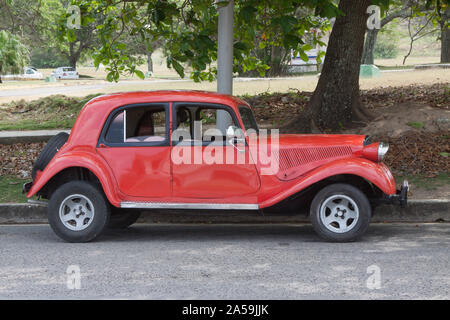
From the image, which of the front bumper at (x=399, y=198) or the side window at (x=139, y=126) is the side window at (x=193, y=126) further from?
the front bumper at (x=399, y=198)

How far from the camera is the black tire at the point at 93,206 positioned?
22.1 ft

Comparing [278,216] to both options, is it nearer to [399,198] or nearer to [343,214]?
[343,214]

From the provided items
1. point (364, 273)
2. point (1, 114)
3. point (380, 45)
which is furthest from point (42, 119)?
point (380, 45)

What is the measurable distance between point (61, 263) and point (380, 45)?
8248 cm

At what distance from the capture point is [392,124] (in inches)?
445

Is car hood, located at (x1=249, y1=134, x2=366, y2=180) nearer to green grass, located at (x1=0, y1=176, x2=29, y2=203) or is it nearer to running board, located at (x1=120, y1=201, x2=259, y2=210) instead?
running board, located at (x1=120, y1=201, x2=259, y2=210)

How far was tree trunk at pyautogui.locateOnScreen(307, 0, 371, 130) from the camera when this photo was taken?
446 inches

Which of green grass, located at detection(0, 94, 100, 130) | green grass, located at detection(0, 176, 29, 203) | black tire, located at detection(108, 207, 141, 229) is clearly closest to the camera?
black tire, located at detection(108, 207, 141, 229)

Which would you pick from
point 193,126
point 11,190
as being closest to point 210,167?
point 193,126

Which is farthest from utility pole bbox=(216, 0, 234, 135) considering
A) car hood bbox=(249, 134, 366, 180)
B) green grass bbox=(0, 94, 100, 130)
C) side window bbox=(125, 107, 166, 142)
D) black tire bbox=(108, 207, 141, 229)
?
green grass bbox=(0, 94, 100, 130)

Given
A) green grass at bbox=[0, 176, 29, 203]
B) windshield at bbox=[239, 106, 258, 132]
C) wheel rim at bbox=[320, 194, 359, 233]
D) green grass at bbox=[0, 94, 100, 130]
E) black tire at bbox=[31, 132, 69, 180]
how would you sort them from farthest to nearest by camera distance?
green grass at bbox=[0, 94, 100, 130] < green grass at bbox=[0, 176, 29, 203] < black tire at bbox=[31, 132, 69, 180] < windshield at bbox=[239, 106, 258, 132] < wheel rim at bbox=[320, 194, 359, 233]

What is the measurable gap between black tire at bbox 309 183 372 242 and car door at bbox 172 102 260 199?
686 millimetres

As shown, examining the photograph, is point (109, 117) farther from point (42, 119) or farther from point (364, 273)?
point (42, 119)

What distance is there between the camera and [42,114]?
16.2 meters
